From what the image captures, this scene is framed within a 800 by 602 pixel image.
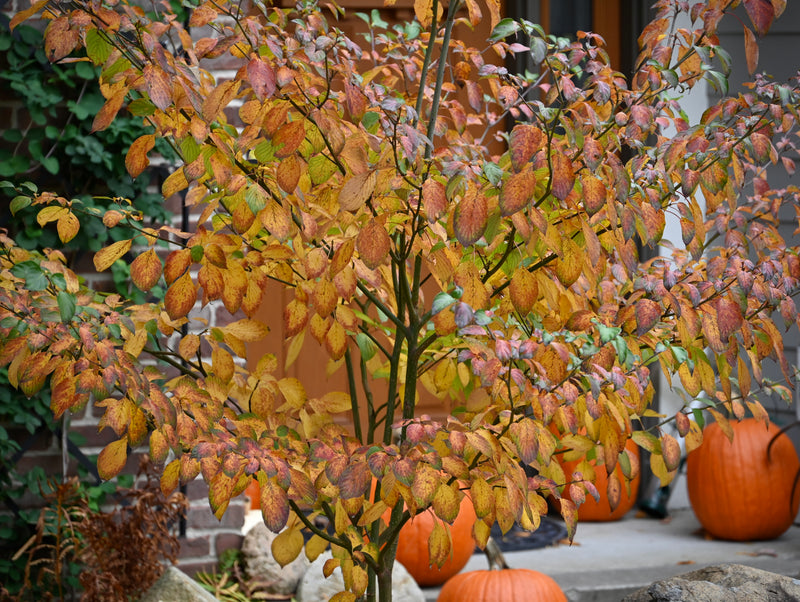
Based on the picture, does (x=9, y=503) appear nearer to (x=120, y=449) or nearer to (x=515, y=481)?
(x=120, y=449)

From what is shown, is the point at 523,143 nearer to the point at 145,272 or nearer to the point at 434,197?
the point at 434,197

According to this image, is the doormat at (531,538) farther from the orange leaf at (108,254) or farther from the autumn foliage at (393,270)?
the orange leaf at (108,254)

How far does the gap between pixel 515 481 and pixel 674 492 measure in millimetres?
2665

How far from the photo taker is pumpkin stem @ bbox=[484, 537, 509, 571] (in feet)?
7.35

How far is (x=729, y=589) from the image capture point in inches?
67.2

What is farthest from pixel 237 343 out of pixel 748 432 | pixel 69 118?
pixel 748 432

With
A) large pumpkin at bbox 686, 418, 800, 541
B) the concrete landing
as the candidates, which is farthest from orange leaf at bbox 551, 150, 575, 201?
large pumpkin at bbox 686, 418, 800, 541

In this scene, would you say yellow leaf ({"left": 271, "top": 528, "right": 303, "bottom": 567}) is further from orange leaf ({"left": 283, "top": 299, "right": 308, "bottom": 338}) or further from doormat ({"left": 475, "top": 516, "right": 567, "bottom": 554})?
doormat ({"left": 475, "top": 516, "right": 567, "bottom": 554})

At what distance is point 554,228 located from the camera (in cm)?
127

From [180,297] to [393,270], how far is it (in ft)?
1.43

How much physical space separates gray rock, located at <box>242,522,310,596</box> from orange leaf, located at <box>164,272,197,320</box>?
1.46 meters

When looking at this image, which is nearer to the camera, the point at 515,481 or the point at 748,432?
the point at 515,481

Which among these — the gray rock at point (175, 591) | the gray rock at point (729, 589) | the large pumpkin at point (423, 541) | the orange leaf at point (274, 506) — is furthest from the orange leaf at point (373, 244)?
the large pumpkin at point (423, 541)

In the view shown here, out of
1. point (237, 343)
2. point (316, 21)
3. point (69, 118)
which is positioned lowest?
point (237, 343)
